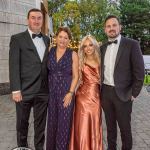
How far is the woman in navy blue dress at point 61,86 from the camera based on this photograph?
5590mm

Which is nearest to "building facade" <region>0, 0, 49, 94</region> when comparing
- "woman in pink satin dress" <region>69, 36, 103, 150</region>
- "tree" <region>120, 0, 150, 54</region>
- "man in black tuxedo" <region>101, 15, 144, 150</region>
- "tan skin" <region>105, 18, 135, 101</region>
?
"woman in pink satin dress" <region>69, 36, 103, 150</region>

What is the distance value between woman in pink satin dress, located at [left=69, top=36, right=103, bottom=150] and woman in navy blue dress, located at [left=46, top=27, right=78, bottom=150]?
0.57 ft

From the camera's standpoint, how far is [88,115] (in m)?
5.88

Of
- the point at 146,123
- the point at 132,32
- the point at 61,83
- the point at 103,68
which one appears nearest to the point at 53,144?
the point at 61,83

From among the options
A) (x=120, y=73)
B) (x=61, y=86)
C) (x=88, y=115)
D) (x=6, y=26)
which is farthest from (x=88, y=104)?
(x=6, y=26)

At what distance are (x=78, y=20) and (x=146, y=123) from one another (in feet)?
104

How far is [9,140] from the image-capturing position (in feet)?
23.6

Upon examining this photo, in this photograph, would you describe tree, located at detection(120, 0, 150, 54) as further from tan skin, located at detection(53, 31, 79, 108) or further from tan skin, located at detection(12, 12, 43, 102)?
tan skin, located at detection(12, 12, 43, 102)

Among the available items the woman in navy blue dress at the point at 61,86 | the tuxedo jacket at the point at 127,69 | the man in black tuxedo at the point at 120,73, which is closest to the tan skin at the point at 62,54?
the woman in navy blue dress at the point at 61,86

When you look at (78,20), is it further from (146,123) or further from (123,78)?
(123,78)

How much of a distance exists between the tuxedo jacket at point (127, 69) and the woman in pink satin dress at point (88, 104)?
354mm

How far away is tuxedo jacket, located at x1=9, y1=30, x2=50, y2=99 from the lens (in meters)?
5.50

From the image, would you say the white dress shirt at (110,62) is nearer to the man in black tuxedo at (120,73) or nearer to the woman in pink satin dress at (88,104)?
the man in black tuxedo at (120,73)

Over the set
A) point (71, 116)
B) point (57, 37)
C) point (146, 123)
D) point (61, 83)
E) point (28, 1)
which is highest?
point (28, 1)
